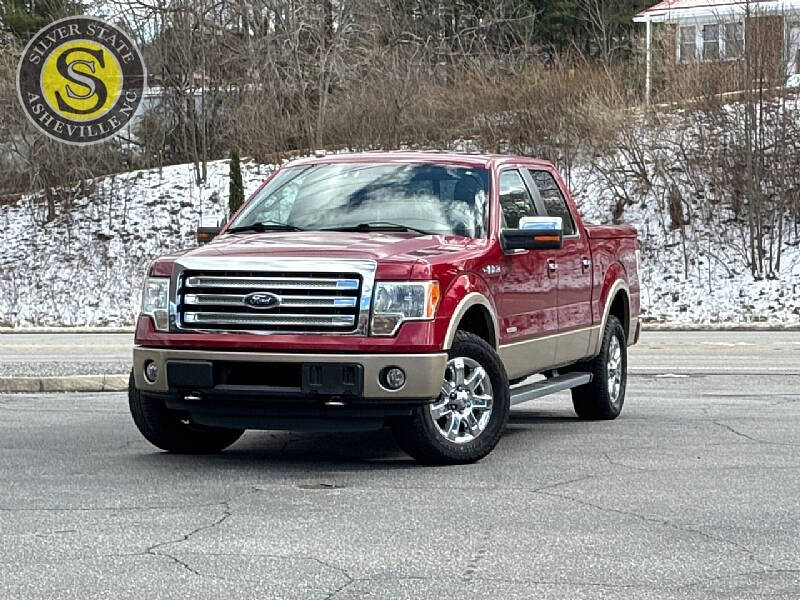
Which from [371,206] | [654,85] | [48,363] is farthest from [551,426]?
[654,85]

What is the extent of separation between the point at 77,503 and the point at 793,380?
367 inches

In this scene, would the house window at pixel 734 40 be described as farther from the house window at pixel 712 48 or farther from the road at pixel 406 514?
the road at pixel 406 514

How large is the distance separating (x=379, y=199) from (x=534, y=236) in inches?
44.2

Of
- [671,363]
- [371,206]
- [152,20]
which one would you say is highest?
[152,20]

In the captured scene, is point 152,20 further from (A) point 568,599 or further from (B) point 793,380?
(A) point 568,599

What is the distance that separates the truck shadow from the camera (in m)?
9.61

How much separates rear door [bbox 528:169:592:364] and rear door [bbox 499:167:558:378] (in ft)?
0.53

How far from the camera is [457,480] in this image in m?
8.94

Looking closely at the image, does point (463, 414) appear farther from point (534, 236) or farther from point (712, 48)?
point (712, 48)

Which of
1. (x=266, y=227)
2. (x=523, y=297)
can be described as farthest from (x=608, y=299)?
(x=266, y=227)

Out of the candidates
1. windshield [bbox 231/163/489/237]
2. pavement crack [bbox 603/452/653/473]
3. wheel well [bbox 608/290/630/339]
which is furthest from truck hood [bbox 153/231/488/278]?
wheel well [bbox 608/290/630/339]

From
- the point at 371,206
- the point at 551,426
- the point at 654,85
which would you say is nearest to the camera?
the point at 371,206

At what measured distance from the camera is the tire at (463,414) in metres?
9.27

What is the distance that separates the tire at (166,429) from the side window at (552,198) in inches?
125
